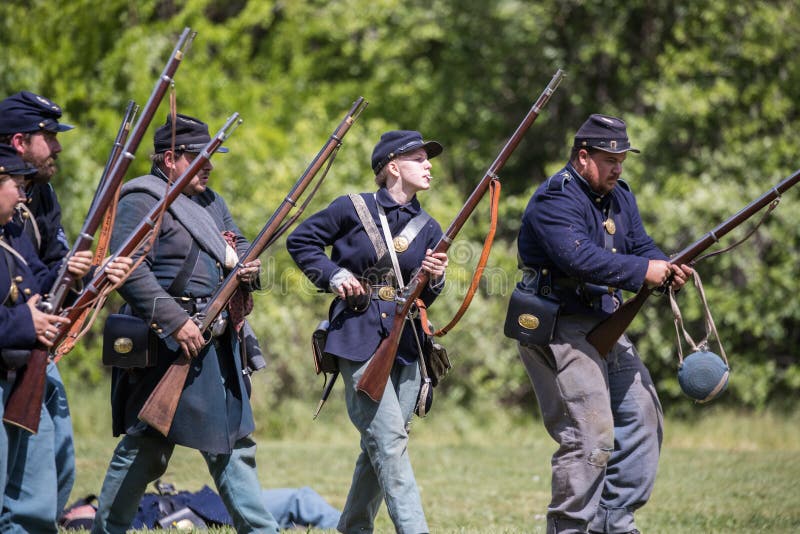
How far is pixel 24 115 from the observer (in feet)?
18.1

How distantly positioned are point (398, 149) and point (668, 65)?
10162 millimetres

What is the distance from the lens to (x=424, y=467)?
10352 millimetres

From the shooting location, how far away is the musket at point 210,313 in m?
5.60

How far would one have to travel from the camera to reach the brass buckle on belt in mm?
6016

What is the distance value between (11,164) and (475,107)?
13165 mm

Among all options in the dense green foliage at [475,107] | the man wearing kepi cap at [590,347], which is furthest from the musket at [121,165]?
the dense green foliage at [475,107]

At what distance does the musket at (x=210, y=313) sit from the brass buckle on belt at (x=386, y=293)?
0.70 m

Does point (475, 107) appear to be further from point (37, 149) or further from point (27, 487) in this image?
point (27, 487)

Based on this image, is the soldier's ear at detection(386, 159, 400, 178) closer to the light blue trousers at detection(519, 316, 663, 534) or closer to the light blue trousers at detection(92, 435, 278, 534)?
the light blue trousers at detection(519, 316, 663, 534)

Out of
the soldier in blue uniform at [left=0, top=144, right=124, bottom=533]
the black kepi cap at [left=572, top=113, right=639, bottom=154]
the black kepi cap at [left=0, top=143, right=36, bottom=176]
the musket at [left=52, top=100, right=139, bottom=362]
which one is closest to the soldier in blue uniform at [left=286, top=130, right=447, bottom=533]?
the black kepi cap at [left=572, top=113, right=639, bottom=154]

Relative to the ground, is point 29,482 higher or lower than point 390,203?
lower

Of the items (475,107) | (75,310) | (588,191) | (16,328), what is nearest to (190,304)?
(75,310)

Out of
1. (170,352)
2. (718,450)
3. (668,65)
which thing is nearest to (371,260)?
(170,352)

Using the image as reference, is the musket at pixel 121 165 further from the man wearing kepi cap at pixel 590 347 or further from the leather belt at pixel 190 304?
the man wearing kepi cap at pixel 590 347
